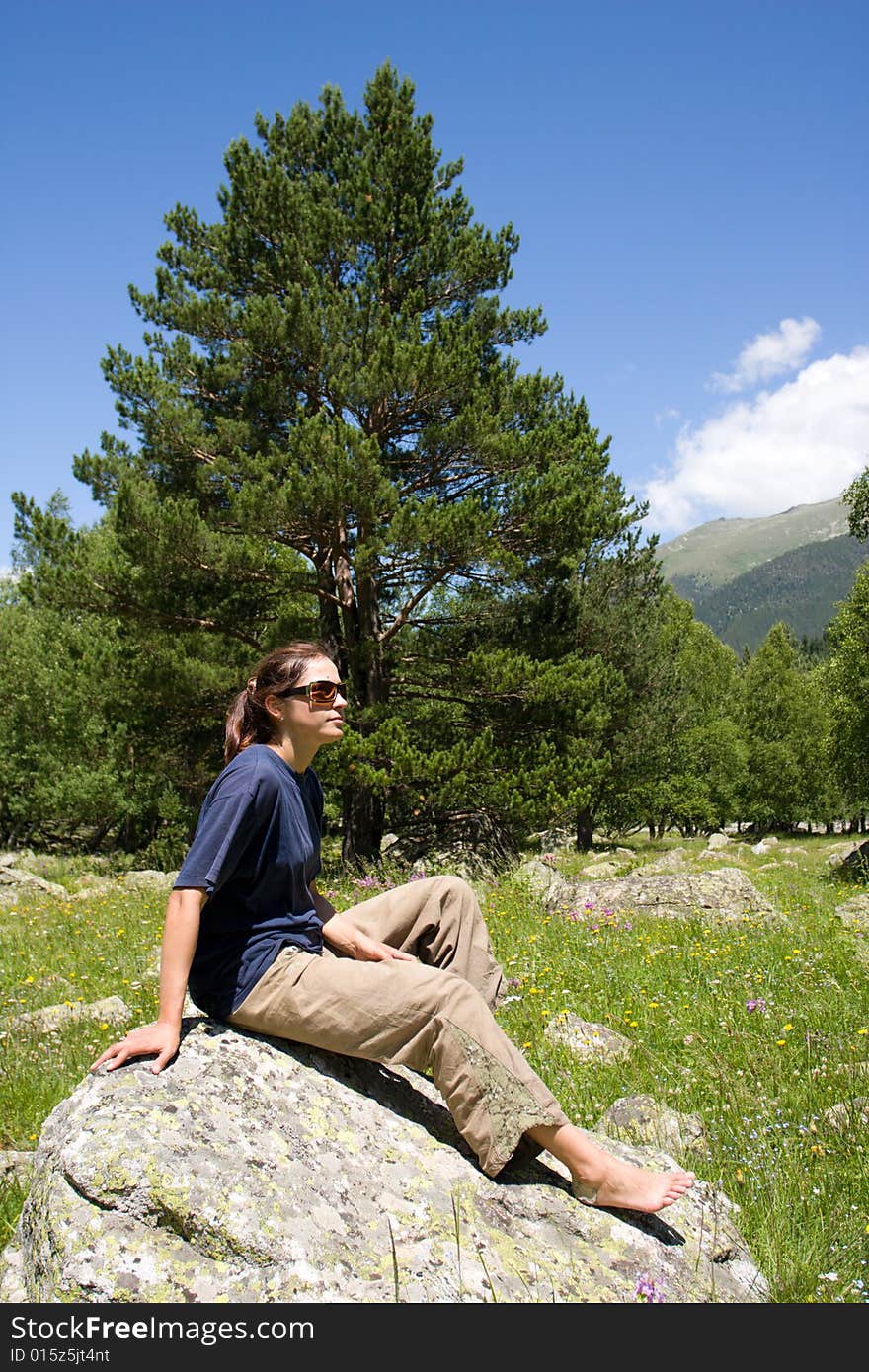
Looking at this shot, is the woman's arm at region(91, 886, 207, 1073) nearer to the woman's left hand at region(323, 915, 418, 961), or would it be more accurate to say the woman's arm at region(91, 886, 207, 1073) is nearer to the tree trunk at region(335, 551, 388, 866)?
the woman's left hand at region(323, 915, 418, 961)

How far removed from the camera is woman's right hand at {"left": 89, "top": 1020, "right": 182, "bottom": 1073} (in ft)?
8.63

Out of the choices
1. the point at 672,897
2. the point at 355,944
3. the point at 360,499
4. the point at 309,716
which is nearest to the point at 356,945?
the point at 355,944

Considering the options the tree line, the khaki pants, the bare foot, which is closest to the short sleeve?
the khaki pants

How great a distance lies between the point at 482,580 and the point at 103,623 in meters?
13.8

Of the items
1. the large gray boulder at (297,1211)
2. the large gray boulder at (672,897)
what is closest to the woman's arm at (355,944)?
the large gray boulder at (297,1211)

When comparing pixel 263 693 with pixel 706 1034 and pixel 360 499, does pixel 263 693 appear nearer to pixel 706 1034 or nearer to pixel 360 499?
pixel 706 1034

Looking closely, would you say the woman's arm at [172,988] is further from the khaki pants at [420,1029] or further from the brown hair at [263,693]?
the brown hair at [263,693]

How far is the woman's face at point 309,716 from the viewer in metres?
3.35

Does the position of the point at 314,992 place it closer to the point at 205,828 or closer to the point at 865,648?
the point at 205,828

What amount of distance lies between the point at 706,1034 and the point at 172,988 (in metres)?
3.25

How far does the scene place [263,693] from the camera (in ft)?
11.2

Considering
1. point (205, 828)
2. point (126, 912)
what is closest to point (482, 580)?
point (126, 912)

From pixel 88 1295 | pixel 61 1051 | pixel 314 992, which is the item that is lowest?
pixel 61 1051

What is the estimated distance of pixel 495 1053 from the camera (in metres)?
2.78
